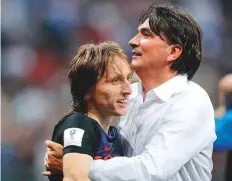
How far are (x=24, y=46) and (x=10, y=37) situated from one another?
0.44 ft

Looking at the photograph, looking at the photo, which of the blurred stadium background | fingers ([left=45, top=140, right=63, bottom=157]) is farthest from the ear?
the blurred stadium background

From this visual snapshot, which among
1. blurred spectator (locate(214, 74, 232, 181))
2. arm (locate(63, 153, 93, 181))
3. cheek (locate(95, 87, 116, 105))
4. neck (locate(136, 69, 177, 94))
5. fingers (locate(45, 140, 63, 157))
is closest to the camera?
arm (locate(63, 153, 93, 181))

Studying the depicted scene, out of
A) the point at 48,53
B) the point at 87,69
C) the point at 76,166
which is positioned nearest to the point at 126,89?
the point at 87,69

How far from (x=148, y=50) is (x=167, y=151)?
15.6 inches

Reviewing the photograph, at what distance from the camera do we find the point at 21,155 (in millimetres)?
5188

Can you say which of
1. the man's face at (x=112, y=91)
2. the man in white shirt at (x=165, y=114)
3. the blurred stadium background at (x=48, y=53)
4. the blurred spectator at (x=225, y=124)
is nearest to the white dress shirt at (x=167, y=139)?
the man in white shirt at (x=165, y=114)

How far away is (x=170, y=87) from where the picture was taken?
2412 mm

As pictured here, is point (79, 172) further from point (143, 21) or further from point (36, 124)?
point (36, 124)

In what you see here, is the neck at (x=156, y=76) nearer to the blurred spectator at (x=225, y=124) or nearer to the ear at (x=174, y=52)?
the ear at (x=174, y=52)

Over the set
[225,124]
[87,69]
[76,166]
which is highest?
[87,69]

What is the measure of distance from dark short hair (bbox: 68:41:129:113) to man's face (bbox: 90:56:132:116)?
0.07ft

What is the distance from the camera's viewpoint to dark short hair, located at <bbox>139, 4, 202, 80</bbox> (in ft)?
7.97

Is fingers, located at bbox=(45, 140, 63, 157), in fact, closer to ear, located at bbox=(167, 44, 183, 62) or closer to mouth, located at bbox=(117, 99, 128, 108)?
mouth, located at bbox=(117, 99, 128, 108)

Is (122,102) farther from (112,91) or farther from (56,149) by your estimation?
(56,149)
